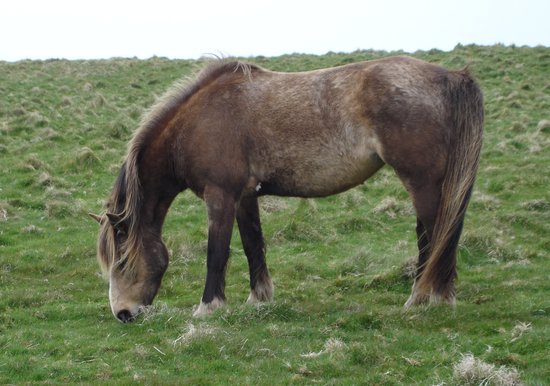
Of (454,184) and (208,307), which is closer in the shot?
(454,184)

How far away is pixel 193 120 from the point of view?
7.80 meters

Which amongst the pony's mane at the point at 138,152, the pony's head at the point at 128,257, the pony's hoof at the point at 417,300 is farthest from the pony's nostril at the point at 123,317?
the pony's hoof at the point at 417,300

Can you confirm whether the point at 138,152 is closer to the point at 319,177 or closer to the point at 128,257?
the point at 128,257

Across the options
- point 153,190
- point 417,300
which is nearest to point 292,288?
point 417,300

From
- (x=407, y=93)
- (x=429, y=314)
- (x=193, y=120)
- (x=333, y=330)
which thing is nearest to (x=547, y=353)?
(x=429, y=314)

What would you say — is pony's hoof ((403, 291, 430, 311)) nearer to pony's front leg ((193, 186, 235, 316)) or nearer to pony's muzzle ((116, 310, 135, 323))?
pony's front leg ((193, 186, 235, 316))

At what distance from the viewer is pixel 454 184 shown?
6898 millimetres

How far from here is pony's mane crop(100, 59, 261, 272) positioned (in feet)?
25.2

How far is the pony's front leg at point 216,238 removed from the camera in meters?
7.53

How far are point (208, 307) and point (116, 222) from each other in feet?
4.65

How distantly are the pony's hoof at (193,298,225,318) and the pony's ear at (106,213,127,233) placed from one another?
1.25 meters

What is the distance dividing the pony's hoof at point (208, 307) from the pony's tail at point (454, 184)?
2194mm

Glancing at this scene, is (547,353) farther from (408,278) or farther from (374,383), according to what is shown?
(408,278)

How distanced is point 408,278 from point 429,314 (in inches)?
80.3
